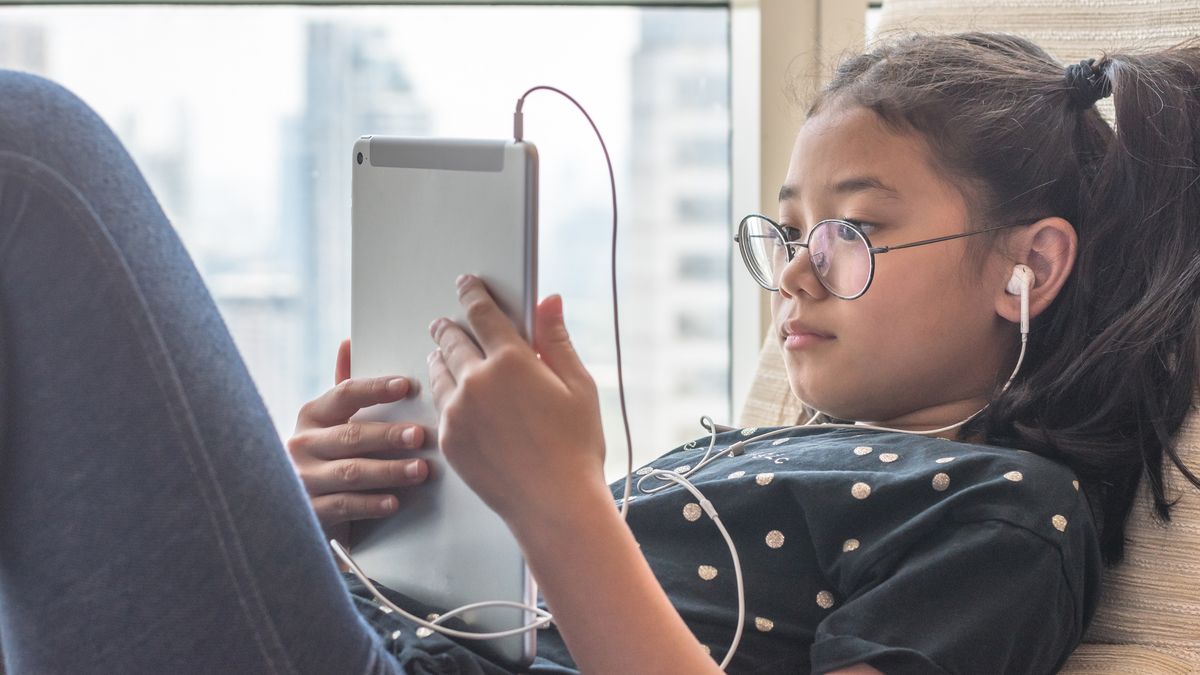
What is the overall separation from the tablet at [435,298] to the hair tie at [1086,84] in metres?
0.60

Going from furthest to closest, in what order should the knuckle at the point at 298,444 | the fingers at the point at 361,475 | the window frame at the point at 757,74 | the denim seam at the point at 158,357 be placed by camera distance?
the window frame at the point at 757,74, the knuckle at the point at 298,444, the fingers at the point at 361,475, the denim seam at the point at 158,357

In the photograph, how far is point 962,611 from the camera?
30.3 inches

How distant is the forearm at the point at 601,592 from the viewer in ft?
2.29

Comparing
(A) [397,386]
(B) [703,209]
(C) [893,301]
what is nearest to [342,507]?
(A) [397,386]

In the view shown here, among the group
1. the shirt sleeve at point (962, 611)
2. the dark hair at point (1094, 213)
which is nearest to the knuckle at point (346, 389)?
the shirt sleeve at point (962, 611)

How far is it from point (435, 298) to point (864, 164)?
1.39ft

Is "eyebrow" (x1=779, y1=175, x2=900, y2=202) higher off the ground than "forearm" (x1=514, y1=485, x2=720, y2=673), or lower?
higher

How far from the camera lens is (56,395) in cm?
62

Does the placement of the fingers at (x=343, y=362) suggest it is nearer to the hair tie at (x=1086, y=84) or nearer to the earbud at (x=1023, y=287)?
the earbud at (x=1023, y=287)

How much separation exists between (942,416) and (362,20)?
1.26 m

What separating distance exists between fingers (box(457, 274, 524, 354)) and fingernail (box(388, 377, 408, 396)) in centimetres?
14

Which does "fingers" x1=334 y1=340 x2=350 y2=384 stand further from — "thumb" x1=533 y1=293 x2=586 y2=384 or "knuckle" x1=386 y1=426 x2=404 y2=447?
"thumb" x1=533 y1=293 x2=586 y2=384

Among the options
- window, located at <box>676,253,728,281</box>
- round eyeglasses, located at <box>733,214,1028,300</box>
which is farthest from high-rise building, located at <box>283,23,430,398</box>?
round eyeglasses, located at <box>733,214,1028,300</box>

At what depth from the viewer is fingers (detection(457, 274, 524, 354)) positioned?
69 centimetres
